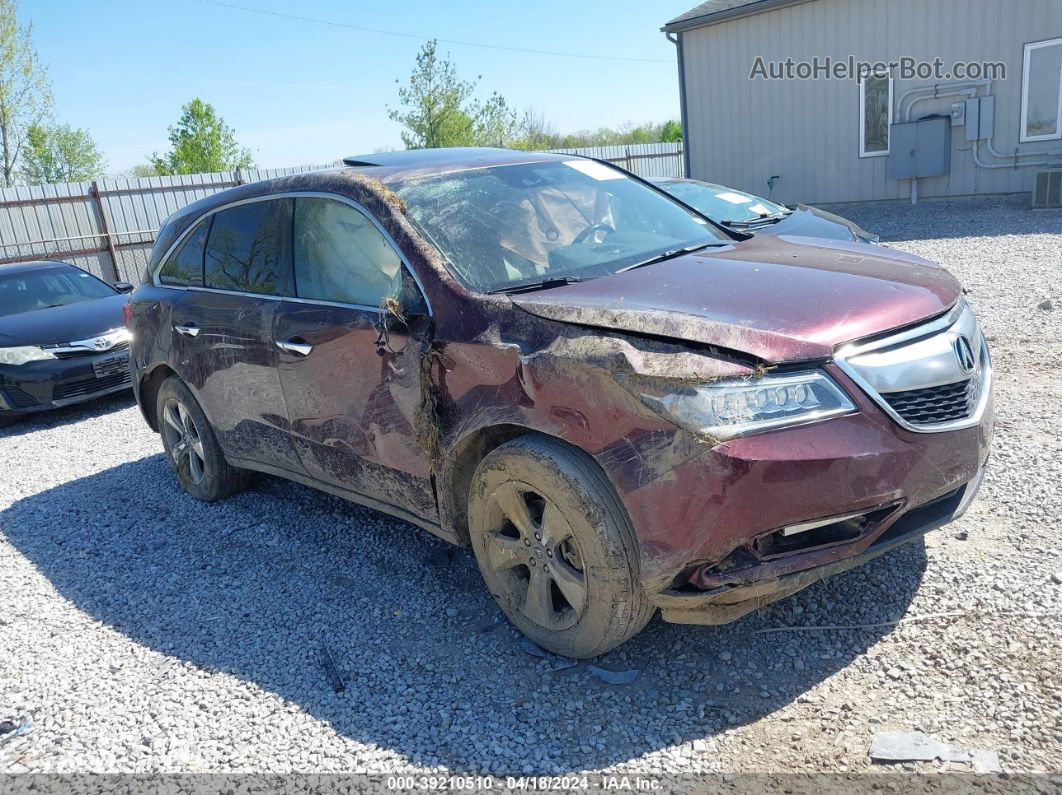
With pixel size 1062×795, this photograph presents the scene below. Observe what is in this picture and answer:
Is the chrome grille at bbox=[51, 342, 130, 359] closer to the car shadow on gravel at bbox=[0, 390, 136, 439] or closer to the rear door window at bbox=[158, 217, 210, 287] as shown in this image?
the car shadow on gravel at bbox=[0, 390, 136, 439]

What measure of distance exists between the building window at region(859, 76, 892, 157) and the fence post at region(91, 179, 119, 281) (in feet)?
49.3

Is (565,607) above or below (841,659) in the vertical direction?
above

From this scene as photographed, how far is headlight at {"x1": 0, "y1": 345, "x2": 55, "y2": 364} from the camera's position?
756 centimetres

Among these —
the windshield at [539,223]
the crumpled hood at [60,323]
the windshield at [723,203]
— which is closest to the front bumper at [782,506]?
the windshield at [539,223]

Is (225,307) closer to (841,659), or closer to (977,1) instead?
(841,659)

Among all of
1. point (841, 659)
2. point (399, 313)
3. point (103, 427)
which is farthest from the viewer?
point (103, 427)

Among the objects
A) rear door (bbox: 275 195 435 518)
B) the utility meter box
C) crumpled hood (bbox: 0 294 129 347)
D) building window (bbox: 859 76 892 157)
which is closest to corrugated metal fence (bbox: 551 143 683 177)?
building window (bbox: 859 76 892 157)

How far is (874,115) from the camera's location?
14.9 meters

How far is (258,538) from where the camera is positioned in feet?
14.5

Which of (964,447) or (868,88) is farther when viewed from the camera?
(868,88)

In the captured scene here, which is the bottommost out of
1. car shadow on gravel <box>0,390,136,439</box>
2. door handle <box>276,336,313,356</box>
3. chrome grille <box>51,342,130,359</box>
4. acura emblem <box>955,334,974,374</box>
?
car shadow on gravel <box>0,390,136,439</box>

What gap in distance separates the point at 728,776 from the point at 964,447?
131cm

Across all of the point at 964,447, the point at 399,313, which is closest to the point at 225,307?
the point at 399,313

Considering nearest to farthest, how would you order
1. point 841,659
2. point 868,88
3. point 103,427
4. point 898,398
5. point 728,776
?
1. point 728,776
2. point 898,398
3. point 841,659
4. point 103,427
5. point 868,88
